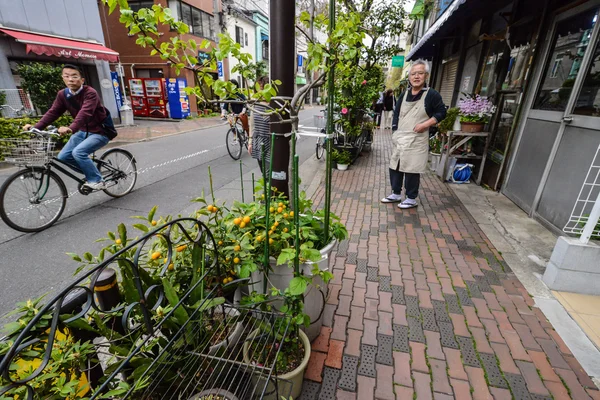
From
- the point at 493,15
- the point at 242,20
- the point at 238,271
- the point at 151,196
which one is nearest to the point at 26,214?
the point at 151,196

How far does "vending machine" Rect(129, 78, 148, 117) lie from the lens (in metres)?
15.9

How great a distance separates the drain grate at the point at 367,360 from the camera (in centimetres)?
191

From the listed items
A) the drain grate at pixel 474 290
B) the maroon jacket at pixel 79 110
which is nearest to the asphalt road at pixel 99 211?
the maroon jacket at pixel 79 110

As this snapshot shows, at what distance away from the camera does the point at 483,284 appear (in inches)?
108

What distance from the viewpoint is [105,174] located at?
4766 millimetres

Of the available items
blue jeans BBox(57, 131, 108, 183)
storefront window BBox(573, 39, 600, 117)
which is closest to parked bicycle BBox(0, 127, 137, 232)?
blue jeans BBox(57, 131, 108, 183)

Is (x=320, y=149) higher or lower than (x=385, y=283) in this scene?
higher

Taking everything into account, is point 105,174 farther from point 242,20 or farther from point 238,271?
point 242,20

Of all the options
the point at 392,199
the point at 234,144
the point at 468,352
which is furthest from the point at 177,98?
the point at 468,352

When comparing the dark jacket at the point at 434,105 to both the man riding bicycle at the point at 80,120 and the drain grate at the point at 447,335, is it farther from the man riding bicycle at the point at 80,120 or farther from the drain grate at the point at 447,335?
the man riding bicycle at the point at 80,120

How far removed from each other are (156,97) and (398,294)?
16953 millimetres

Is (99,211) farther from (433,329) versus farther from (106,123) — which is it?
(433,329)

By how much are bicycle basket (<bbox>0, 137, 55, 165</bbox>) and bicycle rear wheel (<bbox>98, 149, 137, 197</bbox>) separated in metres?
0.94

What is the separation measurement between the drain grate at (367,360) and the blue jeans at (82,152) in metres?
4.29
